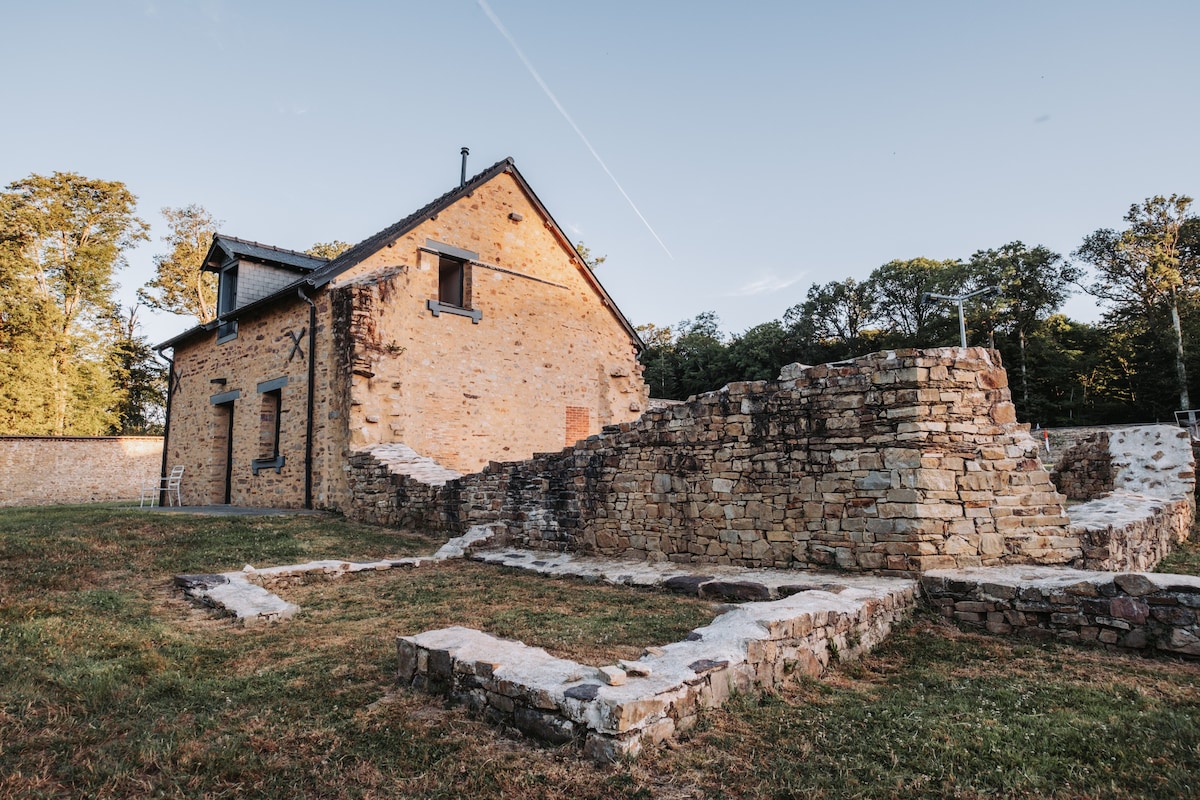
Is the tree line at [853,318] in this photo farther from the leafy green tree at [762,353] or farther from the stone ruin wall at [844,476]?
the stone ruin wall at [844,476]

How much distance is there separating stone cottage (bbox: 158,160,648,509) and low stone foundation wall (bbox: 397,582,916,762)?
391 inches

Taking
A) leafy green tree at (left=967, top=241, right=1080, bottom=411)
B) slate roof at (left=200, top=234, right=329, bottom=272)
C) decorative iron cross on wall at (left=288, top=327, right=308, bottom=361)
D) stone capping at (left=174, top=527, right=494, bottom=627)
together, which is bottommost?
stone capping at (left=174, top=527, right=494, bottom=627)

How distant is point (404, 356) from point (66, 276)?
76.1 feet

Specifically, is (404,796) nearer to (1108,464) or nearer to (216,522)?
(216,522)

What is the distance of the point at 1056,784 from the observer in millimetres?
2727

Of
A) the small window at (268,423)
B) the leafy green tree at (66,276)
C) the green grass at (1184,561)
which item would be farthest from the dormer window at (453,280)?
the leafy green tree at (66,276)

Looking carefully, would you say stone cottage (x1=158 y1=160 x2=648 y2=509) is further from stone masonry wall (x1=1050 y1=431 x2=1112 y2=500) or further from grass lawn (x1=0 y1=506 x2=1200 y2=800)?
stone masonry wall (x1=1050 y1=431 x2=1112 y2=500)

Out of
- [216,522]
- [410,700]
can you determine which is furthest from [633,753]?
[216,522]

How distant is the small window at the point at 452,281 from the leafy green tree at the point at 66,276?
1931cm

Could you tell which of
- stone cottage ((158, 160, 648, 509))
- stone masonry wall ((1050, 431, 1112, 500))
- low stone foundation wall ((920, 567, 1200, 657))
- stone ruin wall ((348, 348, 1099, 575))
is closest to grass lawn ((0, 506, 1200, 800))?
low stone foundation wall ((920, 567, 1200, 657))

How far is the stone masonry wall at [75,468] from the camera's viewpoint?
20.0 metres

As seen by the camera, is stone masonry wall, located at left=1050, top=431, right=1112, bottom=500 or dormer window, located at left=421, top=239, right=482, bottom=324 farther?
dormer window, located at left=421, top=239, right=482, bottom=324

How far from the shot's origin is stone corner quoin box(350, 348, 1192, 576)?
19.7ft

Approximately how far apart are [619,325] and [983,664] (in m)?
16.1
